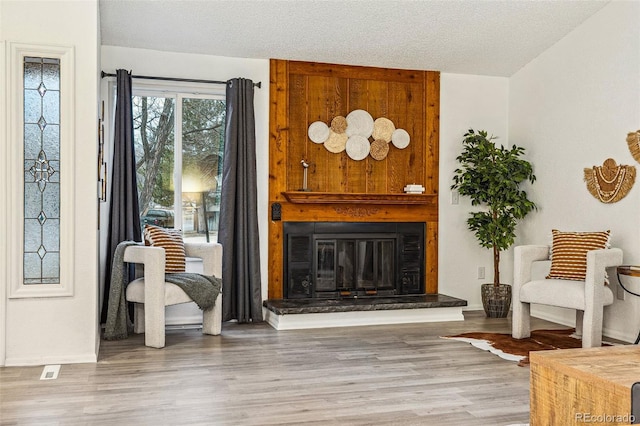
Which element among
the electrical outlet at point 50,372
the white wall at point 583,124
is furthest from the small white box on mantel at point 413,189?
the electrical outlet at point 50,372

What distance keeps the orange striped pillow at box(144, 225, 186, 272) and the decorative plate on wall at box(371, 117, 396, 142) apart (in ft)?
7.56

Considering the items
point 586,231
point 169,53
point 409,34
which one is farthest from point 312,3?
point 586,231

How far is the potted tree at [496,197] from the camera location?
6.30 m

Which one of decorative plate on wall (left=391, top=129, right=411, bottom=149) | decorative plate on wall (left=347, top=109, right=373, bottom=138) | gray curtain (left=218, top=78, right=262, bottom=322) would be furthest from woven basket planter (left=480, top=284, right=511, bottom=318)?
gray curtain (left=218, top=78, right=262, bottom=322)

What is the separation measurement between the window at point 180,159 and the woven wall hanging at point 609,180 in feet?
10.9

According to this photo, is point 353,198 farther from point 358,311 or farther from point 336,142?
point 358,311

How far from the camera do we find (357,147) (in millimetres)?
6418

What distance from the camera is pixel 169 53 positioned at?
5.89 meters

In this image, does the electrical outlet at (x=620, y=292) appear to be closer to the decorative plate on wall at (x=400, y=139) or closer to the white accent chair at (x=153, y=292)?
the decorative plate on wall at (x=400, y=139)

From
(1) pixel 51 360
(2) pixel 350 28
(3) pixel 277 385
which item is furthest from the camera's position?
(2) pixel 350 28

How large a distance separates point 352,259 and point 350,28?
85.8 inches

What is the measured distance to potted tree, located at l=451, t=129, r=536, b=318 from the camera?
6305 millimetres

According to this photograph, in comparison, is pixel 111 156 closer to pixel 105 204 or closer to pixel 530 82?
pixel 105 204

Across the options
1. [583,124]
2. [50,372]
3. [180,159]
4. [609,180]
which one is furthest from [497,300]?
[50,372]
